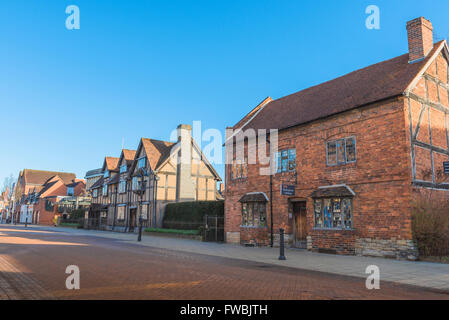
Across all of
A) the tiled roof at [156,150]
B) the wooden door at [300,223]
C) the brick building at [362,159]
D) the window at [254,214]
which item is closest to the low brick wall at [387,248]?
the brick building at [362,159]

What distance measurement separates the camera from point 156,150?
117ft

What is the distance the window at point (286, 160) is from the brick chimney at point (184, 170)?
16.9 metres

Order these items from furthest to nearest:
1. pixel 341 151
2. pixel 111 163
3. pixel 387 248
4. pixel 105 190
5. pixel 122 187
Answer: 1. pixel 111 163
2. pixel 105 190
3. pixel 122 187
4. pixel 341 151
5. pixel 387 248

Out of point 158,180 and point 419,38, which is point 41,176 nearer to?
point 158,180

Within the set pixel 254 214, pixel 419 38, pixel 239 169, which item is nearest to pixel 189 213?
pixel 239 169

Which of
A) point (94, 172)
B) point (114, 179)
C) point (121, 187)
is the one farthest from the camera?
point (94, 172)

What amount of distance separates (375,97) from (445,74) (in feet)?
16.1

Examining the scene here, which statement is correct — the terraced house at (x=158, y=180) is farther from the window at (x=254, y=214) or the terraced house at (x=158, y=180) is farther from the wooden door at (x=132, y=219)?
the window at (x=254, y=214)

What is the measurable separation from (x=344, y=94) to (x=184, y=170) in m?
20.5

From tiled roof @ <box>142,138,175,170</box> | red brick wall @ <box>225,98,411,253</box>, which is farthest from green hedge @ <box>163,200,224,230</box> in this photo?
red brick wall @ <box>225,98,411,253</box>

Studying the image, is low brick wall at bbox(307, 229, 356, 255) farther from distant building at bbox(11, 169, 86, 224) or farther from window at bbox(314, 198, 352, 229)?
distant building at bbox(11, 169, 86, 224)
